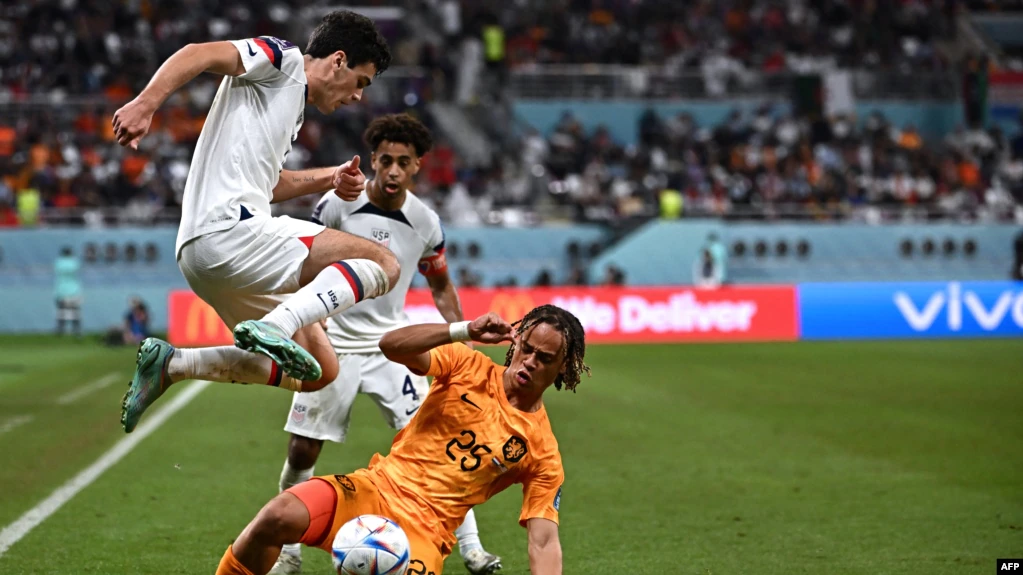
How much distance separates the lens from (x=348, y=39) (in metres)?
5.51

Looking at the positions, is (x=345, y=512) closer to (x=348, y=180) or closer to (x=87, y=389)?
(x=348, y=180)

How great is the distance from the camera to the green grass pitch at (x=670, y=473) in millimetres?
6879

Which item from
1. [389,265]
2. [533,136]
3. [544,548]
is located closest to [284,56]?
[389,265]

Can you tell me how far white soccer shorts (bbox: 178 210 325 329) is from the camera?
17.2ft

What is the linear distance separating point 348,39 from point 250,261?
3.67 ft

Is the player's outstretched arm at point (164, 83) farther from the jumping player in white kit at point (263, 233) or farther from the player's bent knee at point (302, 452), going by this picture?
the player's bent knee at point (302, 452)

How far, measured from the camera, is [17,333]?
26797mm

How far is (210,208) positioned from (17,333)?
77.6 ft

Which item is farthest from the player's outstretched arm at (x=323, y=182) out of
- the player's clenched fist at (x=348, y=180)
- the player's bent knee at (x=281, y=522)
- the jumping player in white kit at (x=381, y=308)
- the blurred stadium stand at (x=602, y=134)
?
the blurred stadium stand at (x=602, y=134)

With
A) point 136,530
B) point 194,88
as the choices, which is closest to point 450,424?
point 136,530

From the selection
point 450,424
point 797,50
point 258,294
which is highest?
point 797,50

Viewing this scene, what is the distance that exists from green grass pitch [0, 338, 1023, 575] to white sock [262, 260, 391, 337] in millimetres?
1966

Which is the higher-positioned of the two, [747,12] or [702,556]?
[747,12]

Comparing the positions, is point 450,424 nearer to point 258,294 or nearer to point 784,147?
point 258,294
